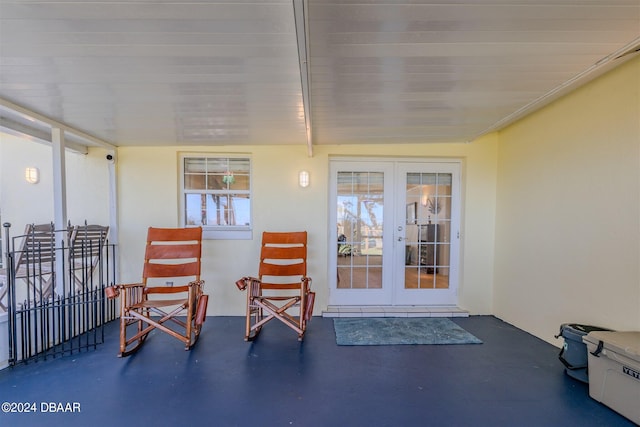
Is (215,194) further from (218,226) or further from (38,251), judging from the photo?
(38,251)

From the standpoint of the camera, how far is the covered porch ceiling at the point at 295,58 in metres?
1.27

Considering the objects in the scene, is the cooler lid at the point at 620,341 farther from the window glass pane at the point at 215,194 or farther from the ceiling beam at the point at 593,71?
the window glass pane at the point at 215,194

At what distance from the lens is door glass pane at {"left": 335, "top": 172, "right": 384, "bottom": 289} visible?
358 centimetres

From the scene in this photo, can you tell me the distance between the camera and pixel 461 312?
3.41 meters

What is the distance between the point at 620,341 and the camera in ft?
5.66

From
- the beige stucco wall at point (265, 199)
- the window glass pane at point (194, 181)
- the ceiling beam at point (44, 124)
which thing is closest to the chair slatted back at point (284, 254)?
the beige stucco wall at point (265, 199)

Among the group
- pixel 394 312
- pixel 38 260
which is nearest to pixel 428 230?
pixel 394 312

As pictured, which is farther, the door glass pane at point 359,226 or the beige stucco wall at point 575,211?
the door glass pane at point 359,226

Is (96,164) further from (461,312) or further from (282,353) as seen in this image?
(461,312)

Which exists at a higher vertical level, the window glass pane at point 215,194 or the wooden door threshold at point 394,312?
the window glass pane at point 215,194

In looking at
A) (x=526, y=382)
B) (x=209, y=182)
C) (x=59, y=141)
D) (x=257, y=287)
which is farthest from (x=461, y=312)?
(x=59, y=141)

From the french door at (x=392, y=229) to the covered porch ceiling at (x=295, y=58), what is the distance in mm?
1003

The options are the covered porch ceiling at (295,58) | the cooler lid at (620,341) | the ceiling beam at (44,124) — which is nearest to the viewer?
the covered porch ceiling at (295,58)

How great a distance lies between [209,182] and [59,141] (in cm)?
146
